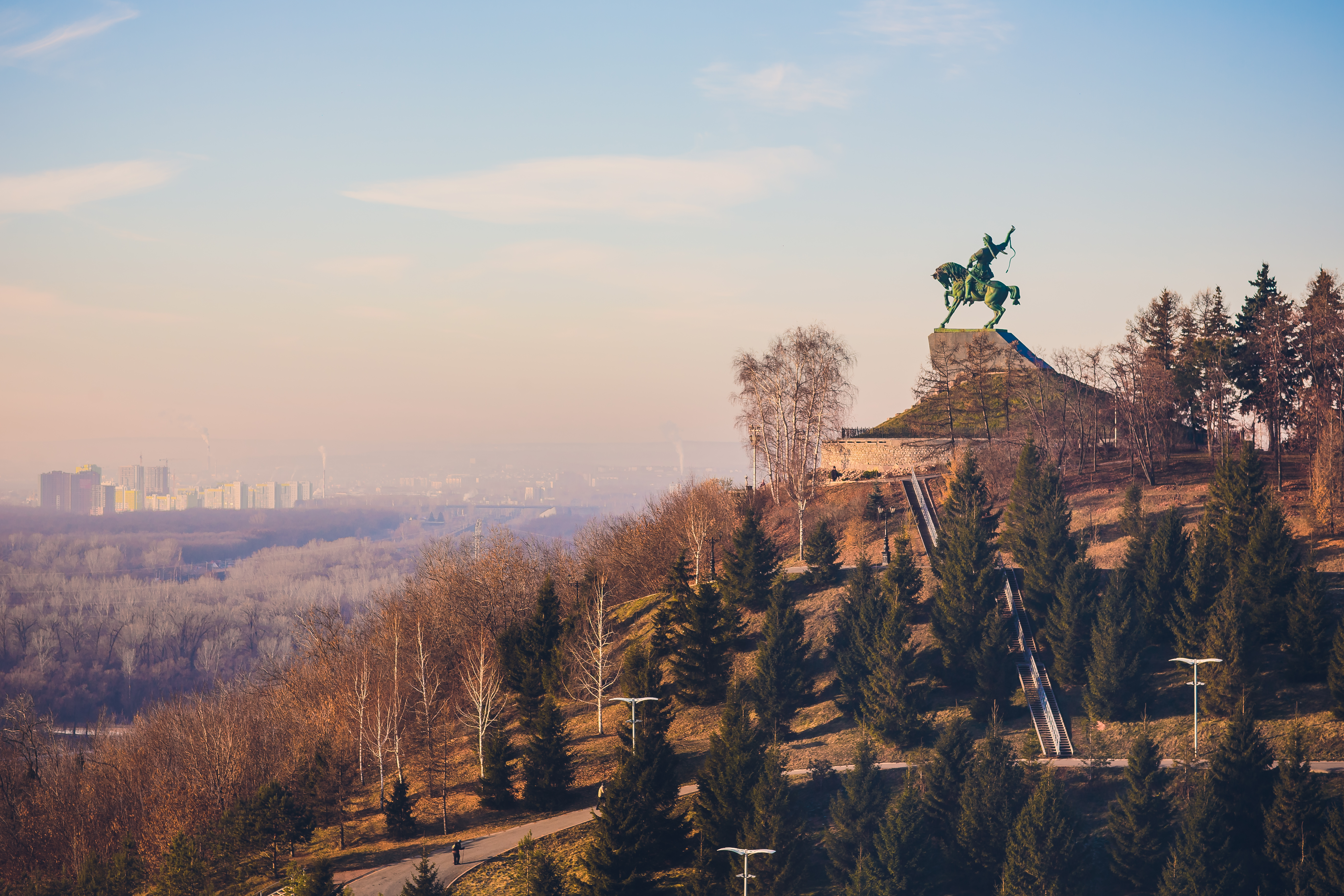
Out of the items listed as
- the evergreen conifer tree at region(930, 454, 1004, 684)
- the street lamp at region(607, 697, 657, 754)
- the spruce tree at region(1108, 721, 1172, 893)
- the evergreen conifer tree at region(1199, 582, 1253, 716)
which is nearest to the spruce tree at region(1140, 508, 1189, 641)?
the evergreen conifer tree at region(1199, 582, 1253, 716)

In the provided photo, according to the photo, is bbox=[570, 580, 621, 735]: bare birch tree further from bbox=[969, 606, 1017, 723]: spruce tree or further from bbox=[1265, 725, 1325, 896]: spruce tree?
bbox=[1265, 725, 1325, 896]: spruce tree

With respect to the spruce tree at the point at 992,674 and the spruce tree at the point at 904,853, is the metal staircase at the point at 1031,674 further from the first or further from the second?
the spruce tree at the point at 904,853

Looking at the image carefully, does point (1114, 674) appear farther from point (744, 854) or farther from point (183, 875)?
point (183, 875)

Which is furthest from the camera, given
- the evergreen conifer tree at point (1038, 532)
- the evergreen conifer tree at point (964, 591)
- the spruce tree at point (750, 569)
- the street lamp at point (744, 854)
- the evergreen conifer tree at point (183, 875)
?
the spruce tree at point (750, 569)

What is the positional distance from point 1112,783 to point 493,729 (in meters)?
28.0

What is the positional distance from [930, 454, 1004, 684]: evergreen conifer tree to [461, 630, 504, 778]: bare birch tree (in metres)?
21.1

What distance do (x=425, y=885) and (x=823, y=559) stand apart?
96.6 feet

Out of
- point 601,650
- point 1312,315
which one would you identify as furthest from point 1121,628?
point 1312,315

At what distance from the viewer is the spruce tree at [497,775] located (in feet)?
153

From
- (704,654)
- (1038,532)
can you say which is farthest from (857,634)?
(1038,532)

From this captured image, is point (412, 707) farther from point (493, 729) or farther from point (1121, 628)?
point (1121, 628)

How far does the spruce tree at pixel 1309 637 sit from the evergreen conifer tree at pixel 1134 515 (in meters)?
9.30

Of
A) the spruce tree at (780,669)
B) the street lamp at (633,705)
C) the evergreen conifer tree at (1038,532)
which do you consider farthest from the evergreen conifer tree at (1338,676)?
the street lamp at (633,705)

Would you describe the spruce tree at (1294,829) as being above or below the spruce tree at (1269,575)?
below
